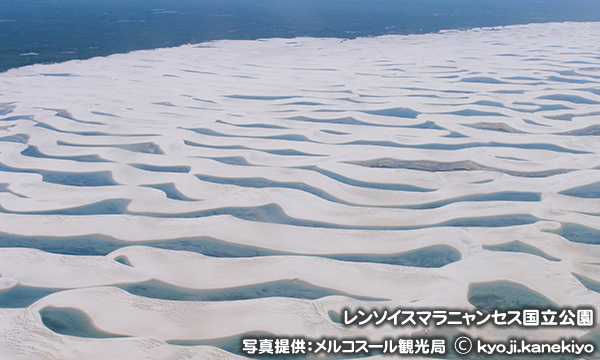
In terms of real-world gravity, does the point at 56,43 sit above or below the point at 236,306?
above

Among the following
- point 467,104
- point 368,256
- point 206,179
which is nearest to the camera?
point 368,256

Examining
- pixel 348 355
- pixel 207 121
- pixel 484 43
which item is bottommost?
pixel 348 355

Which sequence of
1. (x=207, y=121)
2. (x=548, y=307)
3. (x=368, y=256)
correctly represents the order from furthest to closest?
(x=207, y=121), (x=368, y=256), (x=548, y=307)

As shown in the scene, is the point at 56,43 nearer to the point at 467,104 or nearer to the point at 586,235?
the point at 467,104

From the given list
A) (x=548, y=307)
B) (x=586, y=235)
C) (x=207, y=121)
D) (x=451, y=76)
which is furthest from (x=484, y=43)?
(x=548, y=307)

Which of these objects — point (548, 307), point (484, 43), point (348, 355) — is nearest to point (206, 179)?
point (348, 355)

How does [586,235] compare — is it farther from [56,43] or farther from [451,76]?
[56,43]

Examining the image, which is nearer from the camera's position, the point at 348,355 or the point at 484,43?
the point at 348,355
